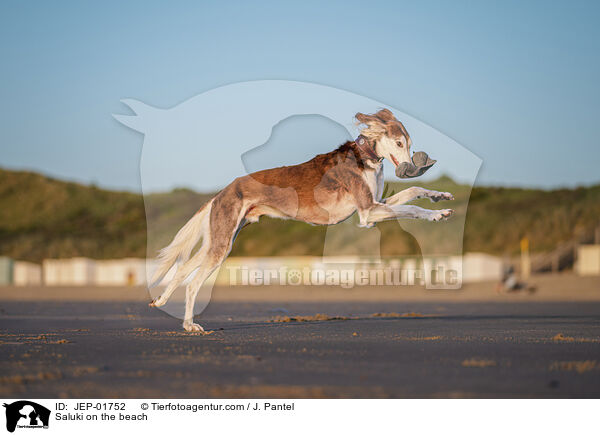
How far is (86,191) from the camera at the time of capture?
114 m

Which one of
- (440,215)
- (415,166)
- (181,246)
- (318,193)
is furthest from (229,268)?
(440,215)

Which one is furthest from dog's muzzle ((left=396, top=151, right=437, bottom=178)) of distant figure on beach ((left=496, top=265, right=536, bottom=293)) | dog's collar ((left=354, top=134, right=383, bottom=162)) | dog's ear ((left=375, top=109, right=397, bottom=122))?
distant figure on beach ((left=496, top=265, right=536, bottom=293))

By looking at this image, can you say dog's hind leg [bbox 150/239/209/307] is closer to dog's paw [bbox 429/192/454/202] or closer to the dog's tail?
the dog's tail

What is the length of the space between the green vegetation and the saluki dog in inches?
1084

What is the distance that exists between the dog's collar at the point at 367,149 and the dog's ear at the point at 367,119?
332 millimetres

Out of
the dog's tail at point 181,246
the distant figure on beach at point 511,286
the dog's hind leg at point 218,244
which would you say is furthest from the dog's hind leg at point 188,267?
the distant figure on beach at point 511,286

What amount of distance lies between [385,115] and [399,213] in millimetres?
1904

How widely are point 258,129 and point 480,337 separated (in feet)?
16.9

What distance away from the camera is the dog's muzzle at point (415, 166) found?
1165 centimetres

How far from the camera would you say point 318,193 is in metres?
11.7

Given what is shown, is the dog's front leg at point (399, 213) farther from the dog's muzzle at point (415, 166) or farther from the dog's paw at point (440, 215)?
the dog's muzzle at point (415, 166)

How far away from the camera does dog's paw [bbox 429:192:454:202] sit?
11.5 meters
